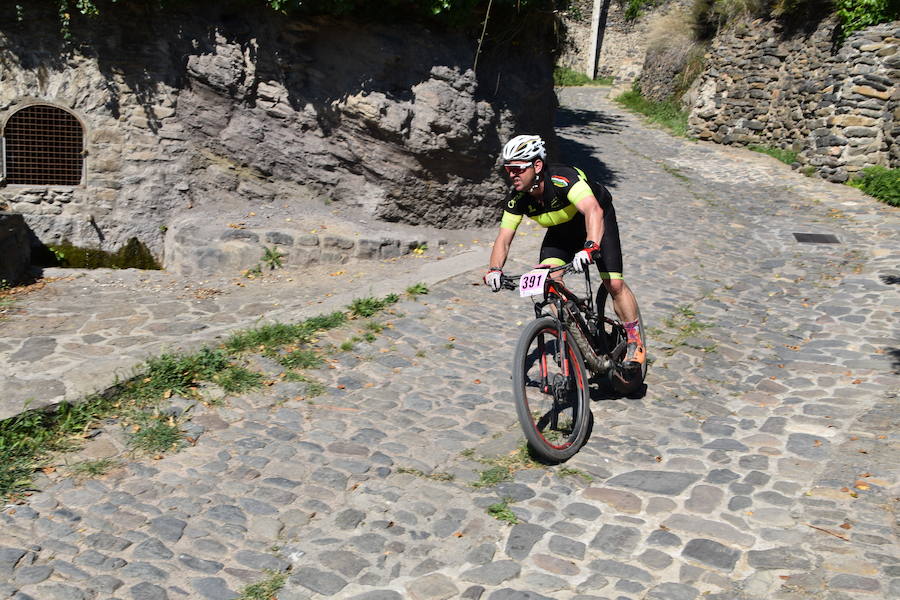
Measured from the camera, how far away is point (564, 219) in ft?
18.2

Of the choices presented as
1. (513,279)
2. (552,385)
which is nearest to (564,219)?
(513,279)

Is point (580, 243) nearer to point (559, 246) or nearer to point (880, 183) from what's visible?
point (559, 246)

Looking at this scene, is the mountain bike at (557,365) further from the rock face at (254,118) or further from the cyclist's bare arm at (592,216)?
the rock face at (254,118)

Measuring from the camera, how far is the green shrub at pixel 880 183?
498 inches

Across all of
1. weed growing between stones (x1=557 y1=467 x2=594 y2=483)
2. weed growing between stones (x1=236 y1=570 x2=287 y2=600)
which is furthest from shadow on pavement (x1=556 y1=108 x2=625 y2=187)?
weed growing between stones (x1=236 y1=570 x2=287 y2=600)

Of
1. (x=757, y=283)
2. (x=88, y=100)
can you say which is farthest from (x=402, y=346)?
(x=88, y=100)

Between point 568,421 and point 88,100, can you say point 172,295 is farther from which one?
point 568,421

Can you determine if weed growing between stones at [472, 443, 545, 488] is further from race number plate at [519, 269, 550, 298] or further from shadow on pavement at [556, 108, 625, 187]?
shadow on pavement at [556, 108, 625, 187]

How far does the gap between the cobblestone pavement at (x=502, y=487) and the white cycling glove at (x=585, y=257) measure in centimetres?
126

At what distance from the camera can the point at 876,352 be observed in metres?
7.04

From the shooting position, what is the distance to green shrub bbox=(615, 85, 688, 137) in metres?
20.6

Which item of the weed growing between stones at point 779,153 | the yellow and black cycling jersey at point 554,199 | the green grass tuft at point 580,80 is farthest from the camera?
the green grass tuft at point 580,80

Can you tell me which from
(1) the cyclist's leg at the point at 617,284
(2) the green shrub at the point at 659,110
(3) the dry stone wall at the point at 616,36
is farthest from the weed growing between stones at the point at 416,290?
(3) the dry stone wall at the point at 616,36

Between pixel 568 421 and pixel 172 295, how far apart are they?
5167 millimetres
